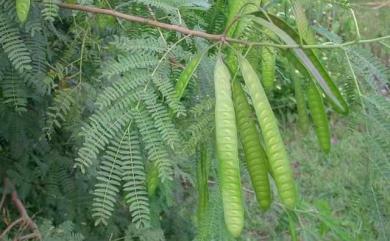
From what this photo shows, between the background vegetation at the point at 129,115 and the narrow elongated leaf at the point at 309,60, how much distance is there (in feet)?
0.62

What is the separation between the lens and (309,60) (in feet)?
3.50

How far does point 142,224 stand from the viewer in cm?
134

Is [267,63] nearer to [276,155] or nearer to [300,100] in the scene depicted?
[300,100]

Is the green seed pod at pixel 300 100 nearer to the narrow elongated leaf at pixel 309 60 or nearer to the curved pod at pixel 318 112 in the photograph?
the curved pod at pixel 318 112

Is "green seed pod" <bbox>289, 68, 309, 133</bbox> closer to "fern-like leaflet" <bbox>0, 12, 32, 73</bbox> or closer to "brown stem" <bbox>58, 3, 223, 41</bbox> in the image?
"brown stem" <bbox>58, 3, 223, 41</bbox>

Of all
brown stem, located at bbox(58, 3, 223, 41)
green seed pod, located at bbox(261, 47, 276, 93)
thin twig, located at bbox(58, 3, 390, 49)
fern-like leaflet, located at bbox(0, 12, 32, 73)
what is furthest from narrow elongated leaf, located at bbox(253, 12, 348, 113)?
fern-like leaflet, located at bbox(0, 12, 32, 73)

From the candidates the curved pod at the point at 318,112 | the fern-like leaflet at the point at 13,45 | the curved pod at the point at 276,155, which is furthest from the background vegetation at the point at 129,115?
the curved pod at the point at 276,155

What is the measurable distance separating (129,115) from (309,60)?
42cm

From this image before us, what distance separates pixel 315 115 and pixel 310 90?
0.18 ft

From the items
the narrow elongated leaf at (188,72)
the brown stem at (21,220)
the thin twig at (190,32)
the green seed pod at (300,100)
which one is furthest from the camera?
the brown stem at (21,220)

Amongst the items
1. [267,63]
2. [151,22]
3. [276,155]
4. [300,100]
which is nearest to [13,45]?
[151,22]

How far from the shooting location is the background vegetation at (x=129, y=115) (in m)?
1.28

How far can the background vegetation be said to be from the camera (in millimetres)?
1277

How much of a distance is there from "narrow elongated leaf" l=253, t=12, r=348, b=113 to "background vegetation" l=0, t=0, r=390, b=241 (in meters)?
0.19
